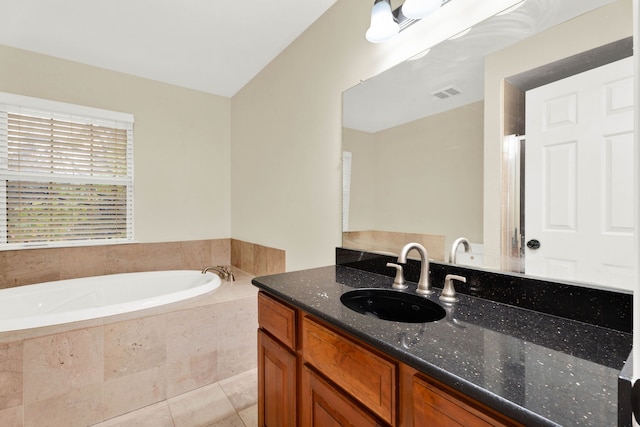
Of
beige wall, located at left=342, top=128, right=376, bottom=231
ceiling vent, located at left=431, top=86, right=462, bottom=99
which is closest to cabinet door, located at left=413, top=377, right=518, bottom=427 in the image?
beige wall, located at left=342, top=128, right=376, bottom=231

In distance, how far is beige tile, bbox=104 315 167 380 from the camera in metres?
1.75

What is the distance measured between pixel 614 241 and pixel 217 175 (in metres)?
3.30

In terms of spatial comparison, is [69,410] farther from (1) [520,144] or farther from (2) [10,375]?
(1) [520,144]

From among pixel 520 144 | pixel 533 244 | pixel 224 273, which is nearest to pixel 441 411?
pixel 533 244

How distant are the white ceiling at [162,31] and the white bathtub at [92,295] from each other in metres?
1.91

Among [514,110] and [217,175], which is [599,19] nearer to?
[514,110]

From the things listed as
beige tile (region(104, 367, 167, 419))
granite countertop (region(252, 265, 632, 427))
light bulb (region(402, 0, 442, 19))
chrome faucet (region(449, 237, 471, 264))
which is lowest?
beige tile (region(104, 367, 167, 419))

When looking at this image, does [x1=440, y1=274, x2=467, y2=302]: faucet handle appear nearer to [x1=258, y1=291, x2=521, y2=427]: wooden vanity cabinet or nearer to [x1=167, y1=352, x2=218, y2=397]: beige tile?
[x1=258, y1=291, x2=521, y2=427]: wooden vanity cabinet

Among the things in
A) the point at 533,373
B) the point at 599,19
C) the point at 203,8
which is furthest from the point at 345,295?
the point at 203,8

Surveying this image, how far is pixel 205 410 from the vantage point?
183 cm

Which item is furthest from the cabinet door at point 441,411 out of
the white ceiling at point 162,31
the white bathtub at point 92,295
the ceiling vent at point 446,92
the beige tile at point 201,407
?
the white ceiling at point 162,31

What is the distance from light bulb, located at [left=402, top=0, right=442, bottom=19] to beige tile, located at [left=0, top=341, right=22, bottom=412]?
2.47m

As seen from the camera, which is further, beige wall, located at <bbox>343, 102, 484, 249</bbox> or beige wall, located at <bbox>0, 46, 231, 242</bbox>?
beige wall, located at <bbox>0, 46, 231, 242</bbox>

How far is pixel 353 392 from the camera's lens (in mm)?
911
